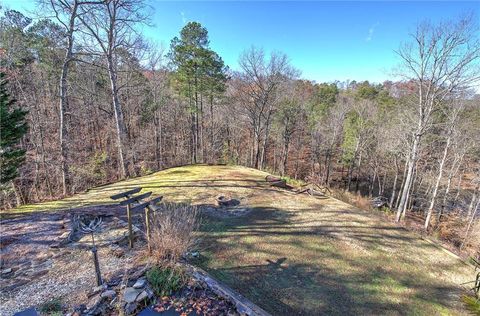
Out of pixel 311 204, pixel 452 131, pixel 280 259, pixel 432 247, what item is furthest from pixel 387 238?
pixel 452 131

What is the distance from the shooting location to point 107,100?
17234mm

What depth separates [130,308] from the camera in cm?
313

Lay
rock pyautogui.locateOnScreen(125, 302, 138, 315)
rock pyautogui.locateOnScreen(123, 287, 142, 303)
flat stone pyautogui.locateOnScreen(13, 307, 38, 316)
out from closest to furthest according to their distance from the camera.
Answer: flat stone pyautogui.locateOnScreen(13, 307, 38, 316), rock pyautogui.locateOnScreen(125, 302, 138, 315), rock pyautogui.locateOnScreen(123, 287, 142, 303)

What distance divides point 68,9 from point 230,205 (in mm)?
9299

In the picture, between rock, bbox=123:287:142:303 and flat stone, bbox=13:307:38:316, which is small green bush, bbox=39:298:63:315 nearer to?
flat stone, bbox=13:307:38:316

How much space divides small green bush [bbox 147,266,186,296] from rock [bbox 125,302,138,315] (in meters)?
0.33

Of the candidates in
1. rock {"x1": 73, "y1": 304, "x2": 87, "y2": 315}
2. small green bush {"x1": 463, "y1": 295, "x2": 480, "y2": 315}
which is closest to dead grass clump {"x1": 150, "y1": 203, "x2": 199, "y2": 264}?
rock {"x1": 73, "y1": 304, "x2": 87, "y2": 315}

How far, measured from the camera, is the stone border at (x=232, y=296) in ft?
10.5

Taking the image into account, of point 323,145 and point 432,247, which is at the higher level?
point 323,145

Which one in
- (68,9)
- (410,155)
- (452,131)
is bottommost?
(410,155)

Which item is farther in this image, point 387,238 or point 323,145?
point 323,145

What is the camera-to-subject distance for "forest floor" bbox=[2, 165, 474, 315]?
401cm

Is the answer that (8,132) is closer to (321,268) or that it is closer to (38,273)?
(38,273)

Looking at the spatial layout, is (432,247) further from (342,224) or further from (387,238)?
(342,224)
